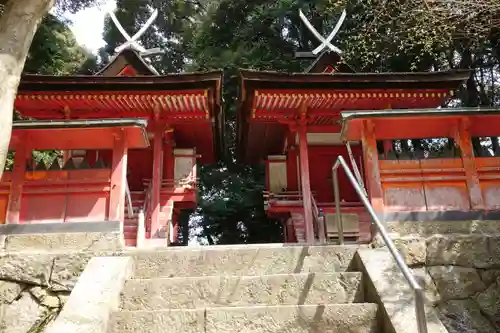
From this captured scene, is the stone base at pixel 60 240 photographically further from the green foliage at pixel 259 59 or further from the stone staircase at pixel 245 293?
the green foliage at pixel 259 59

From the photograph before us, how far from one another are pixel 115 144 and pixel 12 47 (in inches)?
74.3

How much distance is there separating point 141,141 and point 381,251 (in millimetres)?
3825

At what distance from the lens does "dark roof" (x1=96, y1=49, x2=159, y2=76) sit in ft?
35.9

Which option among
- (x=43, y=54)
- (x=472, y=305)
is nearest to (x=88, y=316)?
(x=472, y=305)

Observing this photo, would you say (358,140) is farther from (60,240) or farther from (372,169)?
(60,240)

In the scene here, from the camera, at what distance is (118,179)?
628 cm

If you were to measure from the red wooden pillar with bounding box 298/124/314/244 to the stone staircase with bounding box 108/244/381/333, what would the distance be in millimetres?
3291

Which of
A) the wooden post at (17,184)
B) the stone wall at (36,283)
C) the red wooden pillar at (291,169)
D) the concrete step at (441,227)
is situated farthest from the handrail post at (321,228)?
the wooden post at (17,184)

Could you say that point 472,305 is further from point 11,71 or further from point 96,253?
point 11,71

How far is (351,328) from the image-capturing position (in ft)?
11.9

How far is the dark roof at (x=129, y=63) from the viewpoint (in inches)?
431

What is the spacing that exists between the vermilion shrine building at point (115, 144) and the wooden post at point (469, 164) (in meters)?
4.56

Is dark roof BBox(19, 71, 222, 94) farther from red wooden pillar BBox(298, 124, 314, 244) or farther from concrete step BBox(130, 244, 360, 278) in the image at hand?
concrete step BBox(130, 244, 360, 278)

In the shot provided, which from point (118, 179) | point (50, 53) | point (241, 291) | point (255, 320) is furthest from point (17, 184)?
point (50, 53)
